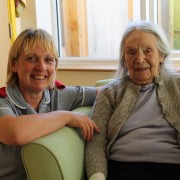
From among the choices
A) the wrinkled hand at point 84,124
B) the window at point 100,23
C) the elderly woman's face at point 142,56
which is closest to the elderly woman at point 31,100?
the wrinkled hand at point 84,124

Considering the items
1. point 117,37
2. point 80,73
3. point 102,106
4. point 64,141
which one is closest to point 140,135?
point 102,106

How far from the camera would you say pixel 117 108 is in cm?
141

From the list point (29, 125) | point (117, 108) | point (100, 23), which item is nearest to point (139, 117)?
point (117, 108)

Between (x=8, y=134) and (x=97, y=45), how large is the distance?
1.79 meters

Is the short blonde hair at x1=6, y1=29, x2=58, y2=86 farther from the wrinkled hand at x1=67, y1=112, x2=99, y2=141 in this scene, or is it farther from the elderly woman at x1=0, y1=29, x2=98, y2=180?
the wrinkled hand at x1=67, y1=112, x2=99, y2=141

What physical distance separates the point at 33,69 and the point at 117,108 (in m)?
0.41

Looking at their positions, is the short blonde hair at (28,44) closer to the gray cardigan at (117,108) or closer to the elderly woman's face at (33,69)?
the elderly woman's face at (33,69)

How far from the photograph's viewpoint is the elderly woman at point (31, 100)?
1.12m

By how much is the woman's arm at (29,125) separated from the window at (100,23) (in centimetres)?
130

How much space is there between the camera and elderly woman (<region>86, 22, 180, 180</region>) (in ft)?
4.15

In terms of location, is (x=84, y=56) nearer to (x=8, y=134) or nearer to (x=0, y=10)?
(x=0, y=10)

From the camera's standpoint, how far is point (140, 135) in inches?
52.1

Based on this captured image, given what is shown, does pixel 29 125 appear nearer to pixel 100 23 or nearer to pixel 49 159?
pixel 49 159

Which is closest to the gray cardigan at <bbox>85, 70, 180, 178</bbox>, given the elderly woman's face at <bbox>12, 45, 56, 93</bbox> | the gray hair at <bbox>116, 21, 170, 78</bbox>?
the gray hair at <bbox>116, 21, 170, 78</bbox>
